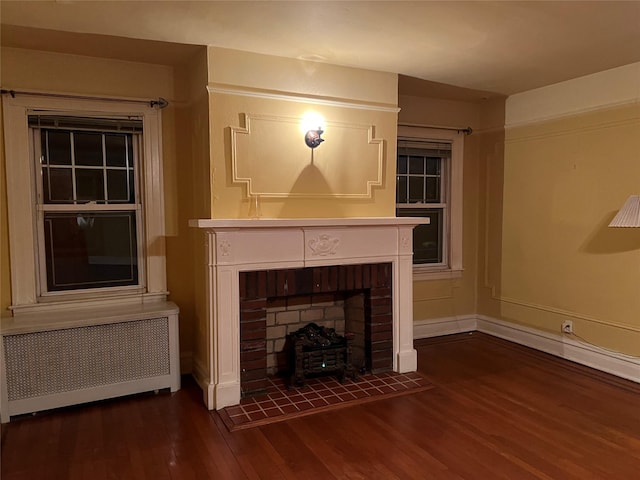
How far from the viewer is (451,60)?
3381 millimetres

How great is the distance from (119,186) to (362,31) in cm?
214

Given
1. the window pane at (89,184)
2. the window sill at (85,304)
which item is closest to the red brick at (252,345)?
the window sill at (85,304)

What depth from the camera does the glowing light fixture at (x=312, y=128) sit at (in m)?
3.39

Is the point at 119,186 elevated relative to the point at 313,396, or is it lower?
elevated

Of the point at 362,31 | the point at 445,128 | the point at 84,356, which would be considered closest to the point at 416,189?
the point at 445,128

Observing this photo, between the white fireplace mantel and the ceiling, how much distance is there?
3.77ft

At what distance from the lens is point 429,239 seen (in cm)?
492

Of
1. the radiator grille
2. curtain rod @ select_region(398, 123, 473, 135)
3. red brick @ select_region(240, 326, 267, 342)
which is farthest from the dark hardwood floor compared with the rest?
curtain rod @ select_region(398, 123, 473, 135)

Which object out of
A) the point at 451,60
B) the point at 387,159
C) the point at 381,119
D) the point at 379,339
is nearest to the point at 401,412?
the point at 379,339

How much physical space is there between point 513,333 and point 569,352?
2.00 feet

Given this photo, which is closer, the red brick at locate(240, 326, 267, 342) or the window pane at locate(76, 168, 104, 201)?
the red brick at locate(240, 326, 267, 342)

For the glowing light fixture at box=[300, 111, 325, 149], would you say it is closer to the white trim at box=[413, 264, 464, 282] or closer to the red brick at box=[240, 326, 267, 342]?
the red brick at box=[240, 326, 267, 342]

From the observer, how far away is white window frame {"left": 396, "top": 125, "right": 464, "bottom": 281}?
4809mm

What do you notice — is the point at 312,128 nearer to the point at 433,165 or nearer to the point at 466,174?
the point at 433,165
